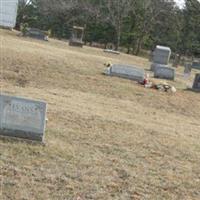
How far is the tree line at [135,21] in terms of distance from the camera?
47.8 metres

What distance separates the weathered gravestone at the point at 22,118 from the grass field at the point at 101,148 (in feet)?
0.59

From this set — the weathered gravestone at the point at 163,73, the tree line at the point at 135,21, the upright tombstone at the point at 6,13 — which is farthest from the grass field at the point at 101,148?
the tree line at the point at 135,21

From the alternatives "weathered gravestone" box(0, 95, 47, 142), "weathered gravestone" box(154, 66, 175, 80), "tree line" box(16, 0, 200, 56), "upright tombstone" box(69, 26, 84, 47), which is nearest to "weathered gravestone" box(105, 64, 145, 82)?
"weathered gravestone" box(154, 66, 175, 80)

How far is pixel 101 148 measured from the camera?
7250 mm

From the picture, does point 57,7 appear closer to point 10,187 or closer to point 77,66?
point 77,66

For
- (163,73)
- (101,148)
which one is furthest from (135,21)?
(101,148)

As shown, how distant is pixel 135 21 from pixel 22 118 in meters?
44.1

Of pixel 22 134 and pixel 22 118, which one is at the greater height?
pixel 22 118

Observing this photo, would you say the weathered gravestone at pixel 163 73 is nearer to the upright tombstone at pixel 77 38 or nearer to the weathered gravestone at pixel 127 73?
the weathered gravestone at pixel 127 73

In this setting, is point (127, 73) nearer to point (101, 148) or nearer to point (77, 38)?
point (101, 148)

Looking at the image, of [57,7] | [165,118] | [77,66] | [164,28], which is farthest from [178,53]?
[165,118]

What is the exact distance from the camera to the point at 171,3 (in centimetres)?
5050

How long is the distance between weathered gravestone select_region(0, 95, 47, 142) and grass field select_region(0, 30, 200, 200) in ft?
0.59

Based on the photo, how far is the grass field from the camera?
18.4 ft
